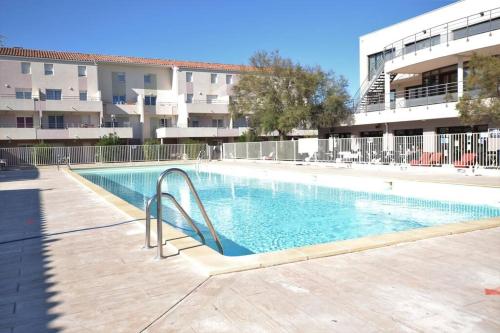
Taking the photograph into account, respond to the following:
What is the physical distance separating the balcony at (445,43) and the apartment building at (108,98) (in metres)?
16.6

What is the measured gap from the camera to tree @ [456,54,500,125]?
50.5ft

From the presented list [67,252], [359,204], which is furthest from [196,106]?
[67,252]

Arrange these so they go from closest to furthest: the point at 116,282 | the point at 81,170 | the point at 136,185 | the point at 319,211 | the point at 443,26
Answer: the point at 116,282 → the point at 319,211 → the point at 136,185 → the point at 443,26 → the point at 81,170

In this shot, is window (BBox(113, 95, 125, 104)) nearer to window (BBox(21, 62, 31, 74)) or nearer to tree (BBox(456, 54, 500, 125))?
window (BBox(21, 62, 31, 74))

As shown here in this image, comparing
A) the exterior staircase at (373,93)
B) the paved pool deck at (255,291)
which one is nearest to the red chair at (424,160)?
the exterior staircase at (373,93)

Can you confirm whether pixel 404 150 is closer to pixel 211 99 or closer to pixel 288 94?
pixel 288 94

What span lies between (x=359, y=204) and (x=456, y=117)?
1371cm

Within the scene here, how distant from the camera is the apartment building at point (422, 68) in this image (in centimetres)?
2211

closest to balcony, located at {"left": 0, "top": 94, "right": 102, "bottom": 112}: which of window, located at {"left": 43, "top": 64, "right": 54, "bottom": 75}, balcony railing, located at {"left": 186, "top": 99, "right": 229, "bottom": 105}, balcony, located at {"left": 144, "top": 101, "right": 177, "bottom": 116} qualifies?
window, located at {"left": 43, "top": 64, "right": 54, "bottom": 75}

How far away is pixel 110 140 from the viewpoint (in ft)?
116

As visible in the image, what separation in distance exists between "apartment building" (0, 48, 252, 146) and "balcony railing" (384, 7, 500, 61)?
15875mm

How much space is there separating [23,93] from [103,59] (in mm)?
8384

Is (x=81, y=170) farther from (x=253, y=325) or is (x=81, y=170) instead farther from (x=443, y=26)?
(x=253, y=325)

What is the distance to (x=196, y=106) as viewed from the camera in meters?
43.3
